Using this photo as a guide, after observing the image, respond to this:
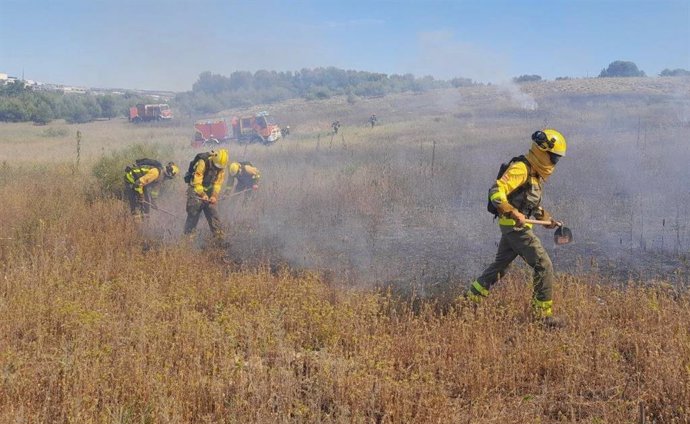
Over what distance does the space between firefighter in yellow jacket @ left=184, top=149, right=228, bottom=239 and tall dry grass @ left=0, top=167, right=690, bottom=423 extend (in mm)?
1844

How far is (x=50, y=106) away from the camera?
148 ft

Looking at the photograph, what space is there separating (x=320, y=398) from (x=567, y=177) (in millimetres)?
9031

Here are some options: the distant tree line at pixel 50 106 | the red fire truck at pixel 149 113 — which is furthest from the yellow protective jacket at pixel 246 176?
the distant tree line at pixel 50 106

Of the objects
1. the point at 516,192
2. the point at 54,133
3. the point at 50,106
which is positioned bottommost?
the point at 516,192

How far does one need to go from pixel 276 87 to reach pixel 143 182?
2389 inches

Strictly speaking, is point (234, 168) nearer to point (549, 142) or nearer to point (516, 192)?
point (516, 192)

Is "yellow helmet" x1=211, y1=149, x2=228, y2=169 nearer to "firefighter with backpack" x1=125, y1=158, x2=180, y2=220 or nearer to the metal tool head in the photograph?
"firefighter with backpack" x1=125, y1=158, x2=180, y2=220

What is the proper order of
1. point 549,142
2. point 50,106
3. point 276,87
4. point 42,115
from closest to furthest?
point 549,142
point 42,115
point 50,106
point 276,87

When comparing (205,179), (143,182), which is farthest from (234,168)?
(205,179)

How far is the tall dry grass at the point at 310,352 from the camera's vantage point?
288cm

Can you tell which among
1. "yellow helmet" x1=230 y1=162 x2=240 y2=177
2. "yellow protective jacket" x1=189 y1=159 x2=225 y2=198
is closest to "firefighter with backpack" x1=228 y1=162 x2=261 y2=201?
"yellow helmet" x1=230 y1=162 x2=240 y2=177

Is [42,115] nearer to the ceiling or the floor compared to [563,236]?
nearer to the ceiling

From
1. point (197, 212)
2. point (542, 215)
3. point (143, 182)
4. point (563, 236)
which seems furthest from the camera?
point (143, 182)

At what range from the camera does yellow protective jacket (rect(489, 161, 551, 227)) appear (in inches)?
165
